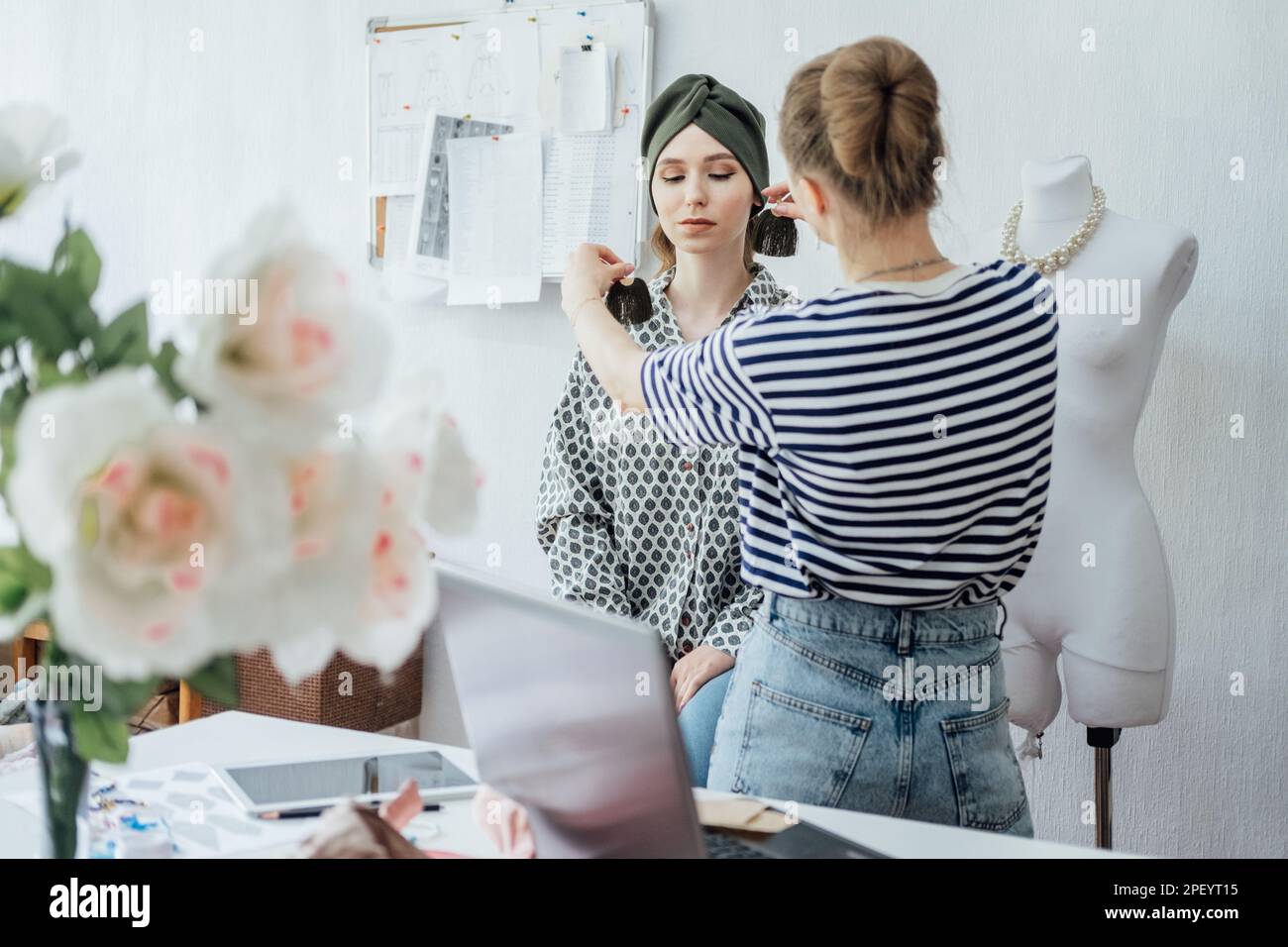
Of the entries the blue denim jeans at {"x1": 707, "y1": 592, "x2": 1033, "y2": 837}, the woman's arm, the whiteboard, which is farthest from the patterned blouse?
the whiteboard

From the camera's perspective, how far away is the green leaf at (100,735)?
69 cm

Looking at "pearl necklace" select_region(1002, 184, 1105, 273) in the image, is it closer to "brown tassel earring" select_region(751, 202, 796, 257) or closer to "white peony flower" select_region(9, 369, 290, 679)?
"brown tassel earring" select_region(751, 202, 796, 257)

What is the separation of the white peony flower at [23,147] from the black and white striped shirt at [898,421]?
2.20 ft

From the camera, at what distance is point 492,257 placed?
9.84 feet

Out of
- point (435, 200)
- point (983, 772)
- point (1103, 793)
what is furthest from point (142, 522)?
point (435, 200)

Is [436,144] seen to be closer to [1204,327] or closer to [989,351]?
[1204,327]

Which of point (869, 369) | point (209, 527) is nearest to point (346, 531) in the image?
point (209, 527)

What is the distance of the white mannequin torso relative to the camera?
190 cm

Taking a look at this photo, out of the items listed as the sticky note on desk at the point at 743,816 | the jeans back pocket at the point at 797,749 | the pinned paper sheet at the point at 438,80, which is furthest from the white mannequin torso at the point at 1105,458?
the pinned paper sheet at the point at 438,80

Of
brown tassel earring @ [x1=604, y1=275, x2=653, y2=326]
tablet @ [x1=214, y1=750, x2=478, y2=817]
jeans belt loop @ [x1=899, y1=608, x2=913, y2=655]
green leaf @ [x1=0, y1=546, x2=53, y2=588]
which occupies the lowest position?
tablet @ [x1=214, y1=750, x2=478, y2=817]

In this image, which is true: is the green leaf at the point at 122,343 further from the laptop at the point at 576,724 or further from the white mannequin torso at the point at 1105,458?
the white mannequin torso at the point at 1105,458

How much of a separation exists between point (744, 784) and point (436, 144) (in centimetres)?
215

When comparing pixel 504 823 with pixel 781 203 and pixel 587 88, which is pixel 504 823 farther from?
pixel 587 88

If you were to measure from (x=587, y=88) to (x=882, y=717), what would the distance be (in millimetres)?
2009
